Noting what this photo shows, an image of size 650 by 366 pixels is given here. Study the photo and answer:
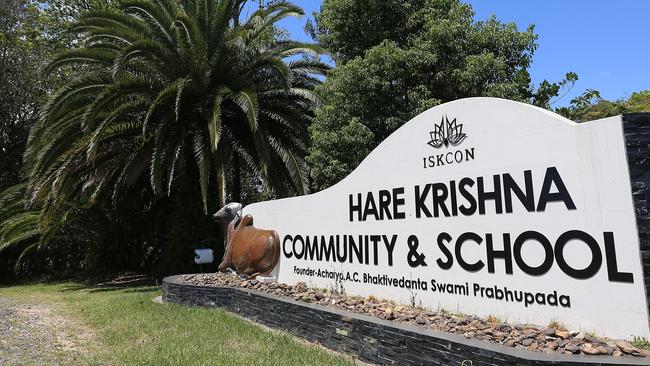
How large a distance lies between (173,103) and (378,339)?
386 inches

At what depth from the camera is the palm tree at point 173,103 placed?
1230 centimetres

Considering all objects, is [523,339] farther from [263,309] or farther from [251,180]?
[251,180]

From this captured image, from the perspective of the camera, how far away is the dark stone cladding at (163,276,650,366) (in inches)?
147

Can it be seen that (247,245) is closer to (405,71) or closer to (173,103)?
(405,71)

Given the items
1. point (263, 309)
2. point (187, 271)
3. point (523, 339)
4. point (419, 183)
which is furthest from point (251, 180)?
point (523, 339)

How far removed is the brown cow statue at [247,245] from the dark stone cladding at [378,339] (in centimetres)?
88

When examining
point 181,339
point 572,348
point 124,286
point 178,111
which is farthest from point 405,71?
point 124,286

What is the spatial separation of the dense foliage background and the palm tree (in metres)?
0.04

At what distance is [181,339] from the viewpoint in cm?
618

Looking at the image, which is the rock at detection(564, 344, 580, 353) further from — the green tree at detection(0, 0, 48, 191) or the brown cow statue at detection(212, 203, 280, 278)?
the green tree at detection(0, 0, 48, 191)

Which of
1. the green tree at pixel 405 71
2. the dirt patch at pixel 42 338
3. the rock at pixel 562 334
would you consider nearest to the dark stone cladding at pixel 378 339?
the rock at pixel 562 334

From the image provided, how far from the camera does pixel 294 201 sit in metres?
8.48

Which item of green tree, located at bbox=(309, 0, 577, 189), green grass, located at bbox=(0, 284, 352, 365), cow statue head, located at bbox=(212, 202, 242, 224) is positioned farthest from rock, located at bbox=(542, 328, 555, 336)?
cow statue head, located at bbox=(212, 202, 242, 224)

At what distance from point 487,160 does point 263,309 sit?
400 centimetres
